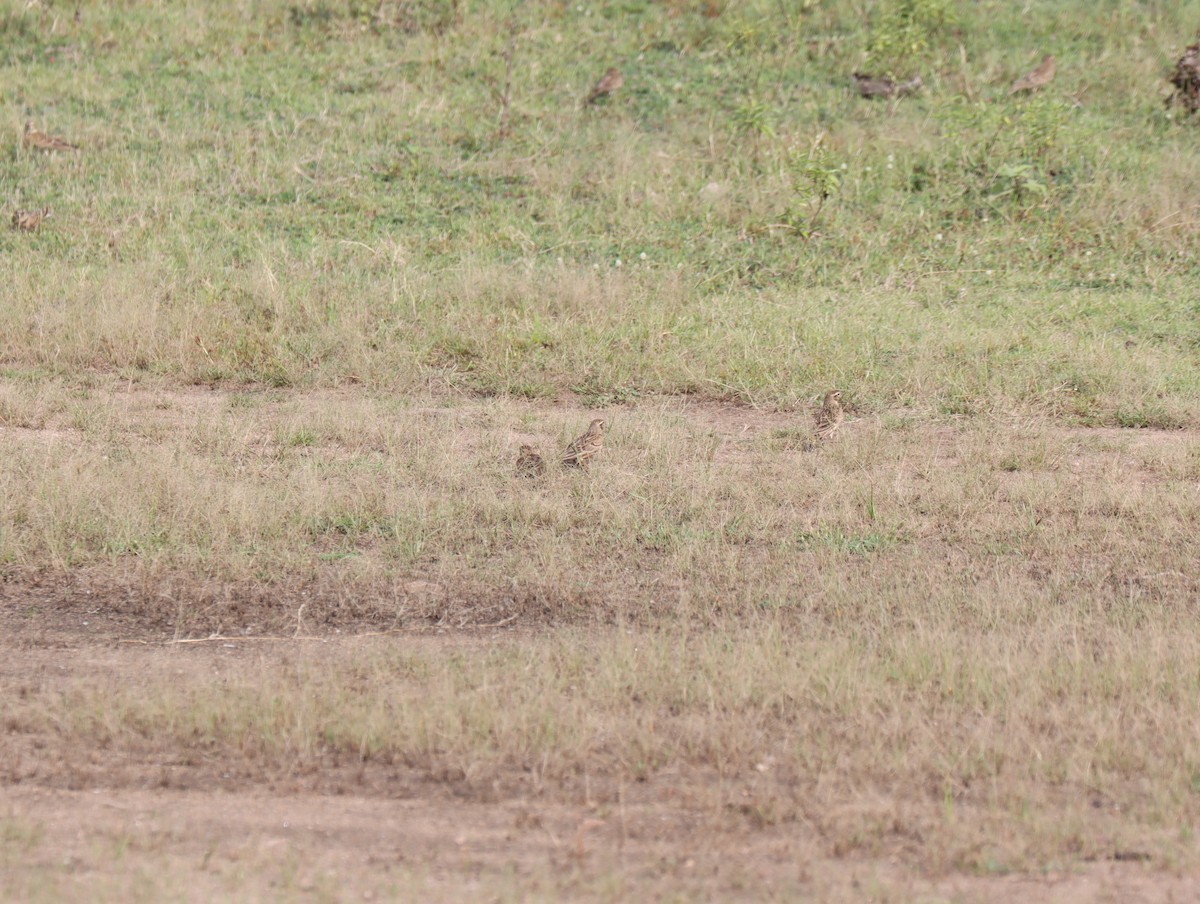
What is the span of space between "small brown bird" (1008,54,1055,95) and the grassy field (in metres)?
0.24

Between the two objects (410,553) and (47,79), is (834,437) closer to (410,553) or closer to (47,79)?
(410,553)

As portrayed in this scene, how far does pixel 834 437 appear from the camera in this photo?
7.26 meters

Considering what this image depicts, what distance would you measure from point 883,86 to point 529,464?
7.66 metres

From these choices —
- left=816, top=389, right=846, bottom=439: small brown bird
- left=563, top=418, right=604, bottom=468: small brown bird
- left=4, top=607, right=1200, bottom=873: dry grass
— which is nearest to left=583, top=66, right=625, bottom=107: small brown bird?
left=816, top=389, right=846, bottom=439: small brown bird

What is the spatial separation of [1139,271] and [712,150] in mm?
3696

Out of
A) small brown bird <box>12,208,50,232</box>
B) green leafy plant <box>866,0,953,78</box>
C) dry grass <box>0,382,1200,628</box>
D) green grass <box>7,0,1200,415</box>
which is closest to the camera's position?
dry grass <box>0,382,1200,628</box>

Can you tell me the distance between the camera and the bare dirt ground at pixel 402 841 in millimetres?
3477

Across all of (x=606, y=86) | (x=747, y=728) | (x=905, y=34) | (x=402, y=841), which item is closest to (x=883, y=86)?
(x=905, y=34)

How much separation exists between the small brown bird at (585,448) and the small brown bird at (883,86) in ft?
23.6

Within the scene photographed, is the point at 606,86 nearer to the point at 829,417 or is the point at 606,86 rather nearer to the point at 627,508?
the point at 829,417

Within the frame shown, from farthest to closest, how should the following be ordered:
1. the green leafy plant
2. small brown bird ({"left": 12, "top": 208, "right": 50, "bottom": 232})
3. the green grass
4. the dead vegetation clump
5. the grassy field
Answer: the green leafy plant
the dead vegetation clump
small brown bird ({"left": 12, "top": 208, "right": 50, "bottom": 232})
the green grass
the grassy field

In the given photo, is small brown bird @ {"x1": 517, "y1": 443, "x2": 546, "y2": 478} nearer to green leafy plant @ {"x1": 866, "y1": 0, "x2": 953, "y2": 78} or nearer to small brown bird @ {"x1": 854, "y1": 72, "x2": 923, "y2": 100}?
small brown bird @ {"x1": 854, "y1": 72, "x2": 923, "y2": 100}

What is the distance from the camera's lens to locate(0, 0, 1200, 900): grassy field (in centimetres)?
414

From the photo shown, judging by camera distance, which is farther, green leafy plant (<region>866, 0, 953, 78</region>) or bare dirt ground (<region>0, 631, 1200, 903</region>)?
green leafy plant (<region>866, 0, 953, 78</region>)
